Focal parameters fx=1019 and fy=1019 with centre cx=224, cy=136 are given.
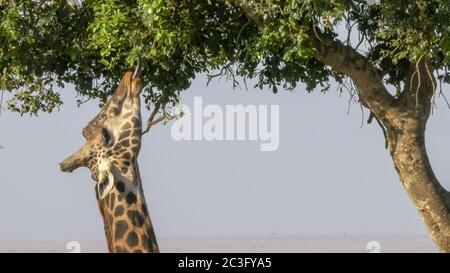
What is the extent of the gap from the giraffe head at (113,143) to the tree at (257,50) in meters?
6.13

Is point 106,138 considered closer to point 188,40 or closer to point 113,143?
point 113,143

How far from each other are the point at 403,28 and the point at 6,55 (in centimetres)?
754

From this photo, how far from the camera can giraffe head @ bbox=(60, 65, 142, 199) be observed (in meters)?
10.9

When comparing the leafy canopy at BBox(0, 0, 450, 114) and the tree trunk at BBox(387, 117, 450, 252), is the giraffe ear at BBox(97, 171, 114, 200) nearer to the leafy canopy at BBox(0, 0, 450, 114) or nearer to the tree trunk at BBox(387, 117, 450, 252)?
the leafy canopy at BBox(0, 0, 450, 114)

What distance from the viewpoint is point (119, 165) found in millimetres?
11039

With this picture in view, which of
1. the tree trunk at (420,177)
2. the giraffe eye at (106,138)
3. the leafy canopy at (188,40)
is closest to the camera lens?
the giraffe eye at (106,138)

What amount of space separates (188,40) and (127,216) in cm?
748

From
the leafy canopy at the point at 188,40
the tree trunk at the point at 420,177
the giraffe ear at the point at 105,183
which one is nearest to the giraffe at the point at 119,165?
the giraffe ear at the point at 105,183

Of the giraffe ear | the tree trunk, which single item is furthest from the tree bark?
the giraffe ear

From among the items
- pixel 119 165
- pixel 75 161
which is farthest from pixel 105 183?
pixel 75 161

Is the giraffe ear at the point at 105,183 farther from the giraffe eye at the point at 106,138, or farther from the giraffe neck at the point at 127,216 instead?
the giraffe eye at the point at 106,138

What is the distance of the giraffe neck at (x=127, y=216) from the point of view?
36.4 feet

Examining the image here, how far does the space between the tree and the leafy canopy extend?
0.02 meters
